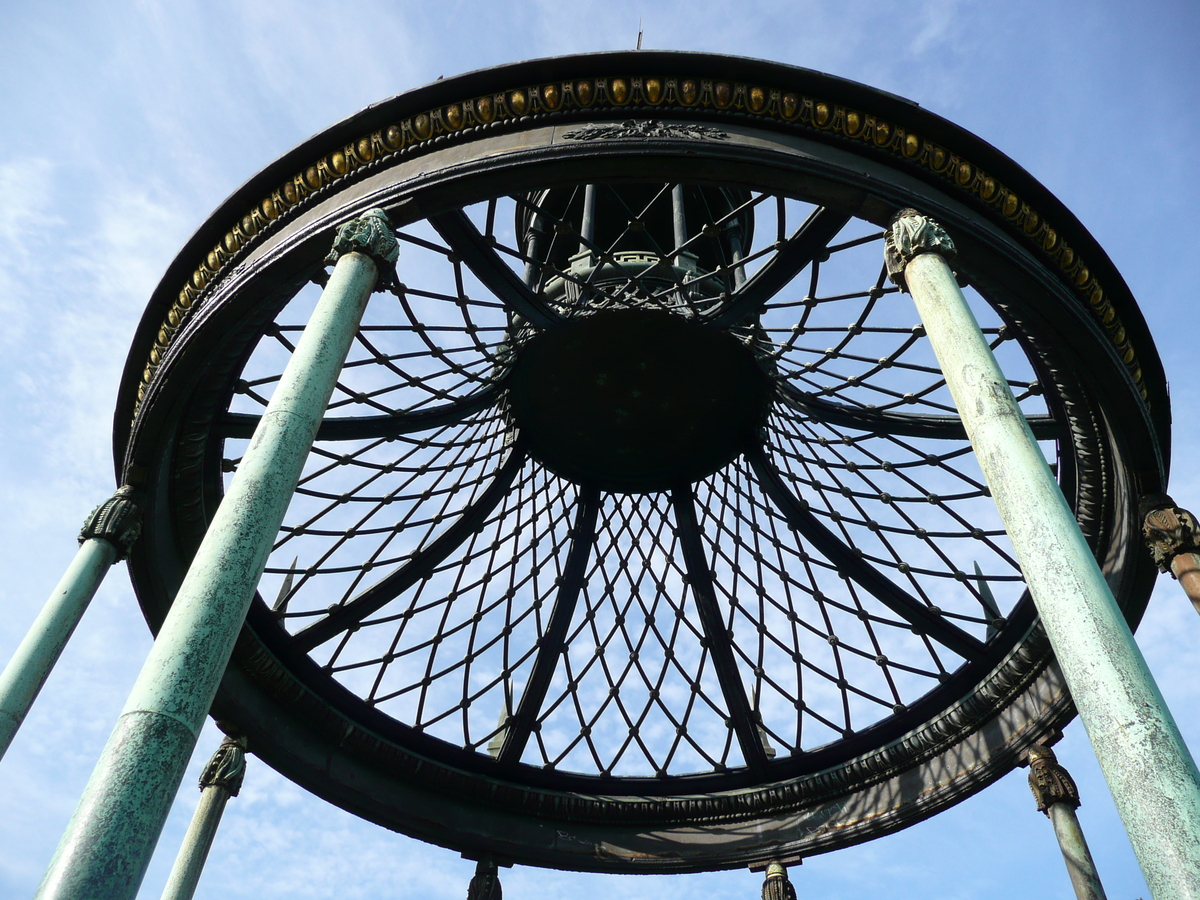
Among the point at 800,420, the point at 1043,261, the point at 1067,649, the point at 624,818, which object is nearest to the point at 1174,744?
the point at 1067,649

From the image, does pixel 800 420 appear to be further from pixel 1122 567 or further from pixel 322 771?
pixel 322 771

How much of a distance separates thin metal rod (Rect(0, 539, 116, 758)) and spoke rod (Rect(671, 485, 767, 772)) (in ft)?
45.4

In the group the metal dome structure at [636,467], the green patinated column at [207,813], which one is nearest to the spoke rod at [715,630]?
the metal dome structure at [636,467]

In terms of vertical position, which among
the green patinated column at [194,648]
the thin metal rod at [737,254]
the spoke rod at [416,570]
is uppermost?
the thin metal rod at [737,254]

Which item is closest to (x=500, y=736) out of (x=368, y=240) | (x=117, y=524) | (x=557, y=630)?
(x=557, y=630)

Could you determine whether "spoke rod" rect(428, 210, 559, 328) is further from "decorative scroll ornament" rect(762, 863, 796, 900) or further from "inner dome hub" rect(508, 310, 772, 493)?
"decorative scroll ornament" rect(762, 863, 796, 900)

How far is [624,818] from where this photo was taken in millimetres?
23516

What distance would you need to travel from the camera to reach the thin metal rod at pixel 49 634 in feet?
46.9

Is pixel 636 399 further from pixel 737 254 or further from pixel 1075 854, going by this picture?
pixel 1075 854

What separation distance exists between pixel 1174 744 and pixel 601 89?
11.6 m

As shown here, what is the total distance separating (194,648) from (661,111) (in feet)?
34.0

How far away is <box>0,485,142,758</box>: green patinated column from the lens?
47.2 ft

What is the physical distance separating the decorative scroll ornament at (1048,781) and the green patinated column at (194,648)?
54.5 ft

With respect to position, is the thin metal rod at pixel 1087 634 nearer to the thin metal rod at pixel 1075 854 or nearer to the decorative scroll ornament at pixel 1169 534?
the decorative scroll ornament at pixel 1169 534
